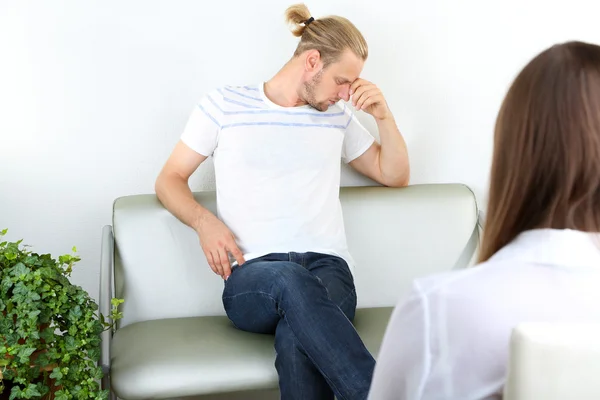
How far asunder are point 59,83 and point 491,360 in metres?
1.76

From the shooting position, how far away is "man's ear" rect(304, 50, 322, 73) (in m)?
2.17

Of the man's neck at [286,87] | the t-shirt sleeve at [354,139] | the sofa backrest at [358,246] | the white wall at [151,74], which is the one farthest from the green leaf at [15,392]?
the t-shirt sleeve at [354,139]

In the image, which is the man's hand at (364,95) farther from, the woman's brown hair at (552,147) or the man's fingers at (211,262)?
the woman's brown hair at (552,147)

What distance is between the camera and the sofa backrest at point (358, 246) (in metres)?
2.21

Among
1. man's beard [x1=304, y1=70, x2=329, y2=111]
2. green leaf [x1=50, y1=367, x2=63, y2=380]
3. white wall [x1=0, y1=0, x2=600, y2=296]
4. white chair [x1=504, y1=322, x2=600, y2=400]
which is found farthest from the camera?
white wall [x1=0, y1=0, x2=600, y2=296]

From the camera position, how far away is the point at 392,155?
7.54 feet

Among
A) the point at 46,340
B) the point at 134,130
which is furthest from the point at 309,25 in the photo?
the point at 46,340

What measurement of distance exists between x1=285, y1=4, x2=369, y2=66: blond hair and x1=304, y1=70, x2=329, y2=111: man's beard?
44mm

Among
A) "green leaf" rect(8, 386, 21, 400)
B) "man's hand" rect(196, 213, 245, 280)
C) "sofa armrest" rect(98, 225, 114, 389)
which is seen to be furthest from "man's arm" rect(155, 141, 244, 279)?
"green leaf" rect(8, 386, 21, 400)

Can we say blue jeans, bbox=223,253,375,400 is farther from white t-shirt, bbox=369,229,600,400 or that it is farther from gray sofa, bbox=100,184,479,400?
white t-shirt, bbox=369,229,600,400

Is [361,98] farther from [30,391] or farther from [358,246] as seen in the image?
[30,391]

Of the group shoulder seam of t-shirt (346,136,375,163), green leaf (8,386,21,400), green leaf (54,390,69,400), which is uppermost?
shoulder seam of t-shirt (346,136,375,163)

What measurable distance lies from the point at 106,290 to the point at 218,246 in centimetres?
31

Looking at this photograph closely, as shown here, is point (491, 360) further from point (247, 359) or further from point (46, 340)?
point (46, 340)
